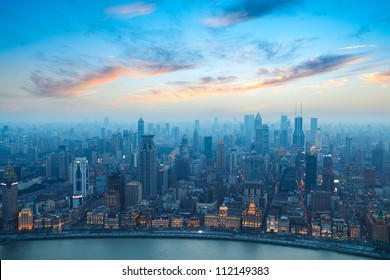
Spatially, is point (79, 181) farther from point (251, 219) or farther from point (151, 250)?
point (151, 250)

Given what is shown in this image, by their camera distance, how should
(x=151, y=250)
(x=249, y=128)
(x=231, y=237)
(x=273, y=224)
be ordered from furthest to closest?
(x=249, y=128) → (x=273, y=224) → (x=231, y=237) → (x=151, y=250)

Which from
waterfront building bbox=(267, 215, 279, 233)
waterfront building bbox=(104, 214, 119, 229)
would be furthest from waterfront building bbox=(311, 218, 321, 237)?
waterfront building bbox=(104, 214, 119, 229)

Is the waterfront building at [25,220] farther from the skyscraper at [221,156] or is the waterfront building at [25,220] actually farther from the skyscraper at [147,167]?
the skyscraper at [221,156]

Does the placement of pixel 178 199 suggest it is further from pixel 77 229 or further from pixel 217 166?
pixel 217 166

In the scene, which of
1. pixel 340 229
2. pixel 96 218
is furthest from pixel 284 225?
pixel 96 218

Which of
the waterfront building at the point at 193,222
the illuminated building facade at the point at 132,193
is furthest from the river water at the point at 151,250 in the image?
the illuminated building facade at the point at 132,193
